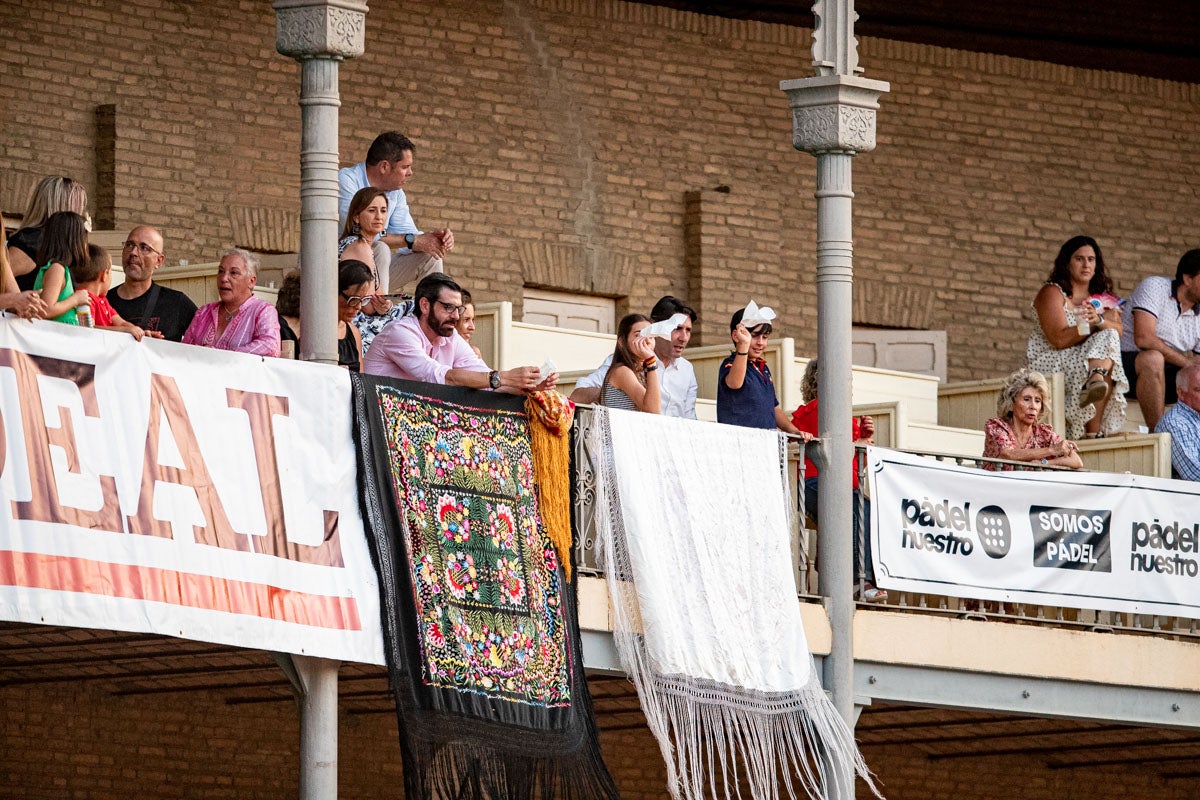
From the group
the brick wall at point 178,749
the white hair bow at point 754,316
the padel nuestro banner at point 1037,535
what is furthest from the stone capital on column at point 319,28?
the brick wall at point 178,749

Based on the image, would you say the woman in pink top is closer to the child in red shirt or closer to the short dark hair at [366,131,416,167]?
the child in red shirt

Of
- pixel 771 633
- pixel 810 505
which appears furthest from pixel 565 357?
pixel 771 633

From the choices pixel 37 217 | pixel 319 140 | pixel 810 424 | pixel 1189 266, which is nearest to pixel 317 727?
pixel 37 217

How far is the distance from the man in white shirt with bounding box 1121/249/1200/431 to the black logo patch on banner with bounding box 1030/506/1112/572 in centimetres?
206

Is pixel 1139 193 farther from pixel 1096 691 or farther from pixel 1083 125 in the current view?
pixel 1096 691

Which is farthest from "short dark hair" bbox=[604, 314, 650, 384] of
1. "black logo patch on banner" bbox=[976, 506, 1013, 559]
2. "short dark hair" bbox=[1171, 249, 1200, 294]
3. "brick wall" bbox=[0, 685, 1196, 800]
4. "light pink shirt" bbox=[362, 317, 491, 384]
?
"short dark hair" bbox=[1171, 249, 1200, 294]

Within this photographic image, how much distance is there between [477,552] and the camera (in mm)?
10453

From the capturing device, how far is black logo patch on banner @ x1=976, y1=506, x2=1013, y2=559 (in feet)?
41.3

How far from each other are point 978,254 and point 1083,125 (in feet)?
4.88

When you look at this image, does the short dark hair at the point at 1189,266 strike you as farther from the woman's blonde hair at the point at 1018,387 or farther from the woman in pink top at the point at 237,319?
the woman in pink top at the point at 237,319

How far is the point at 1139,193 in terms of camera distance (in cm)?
2067

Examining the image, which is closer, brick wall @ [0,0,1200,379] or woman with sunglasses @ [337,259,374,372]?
woman with sunglasses @ [337,259,374,372]

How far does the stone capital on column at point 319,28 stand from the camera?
10633 mm

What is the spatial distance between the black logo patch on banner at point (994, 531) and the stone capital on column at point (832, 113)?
199cm
